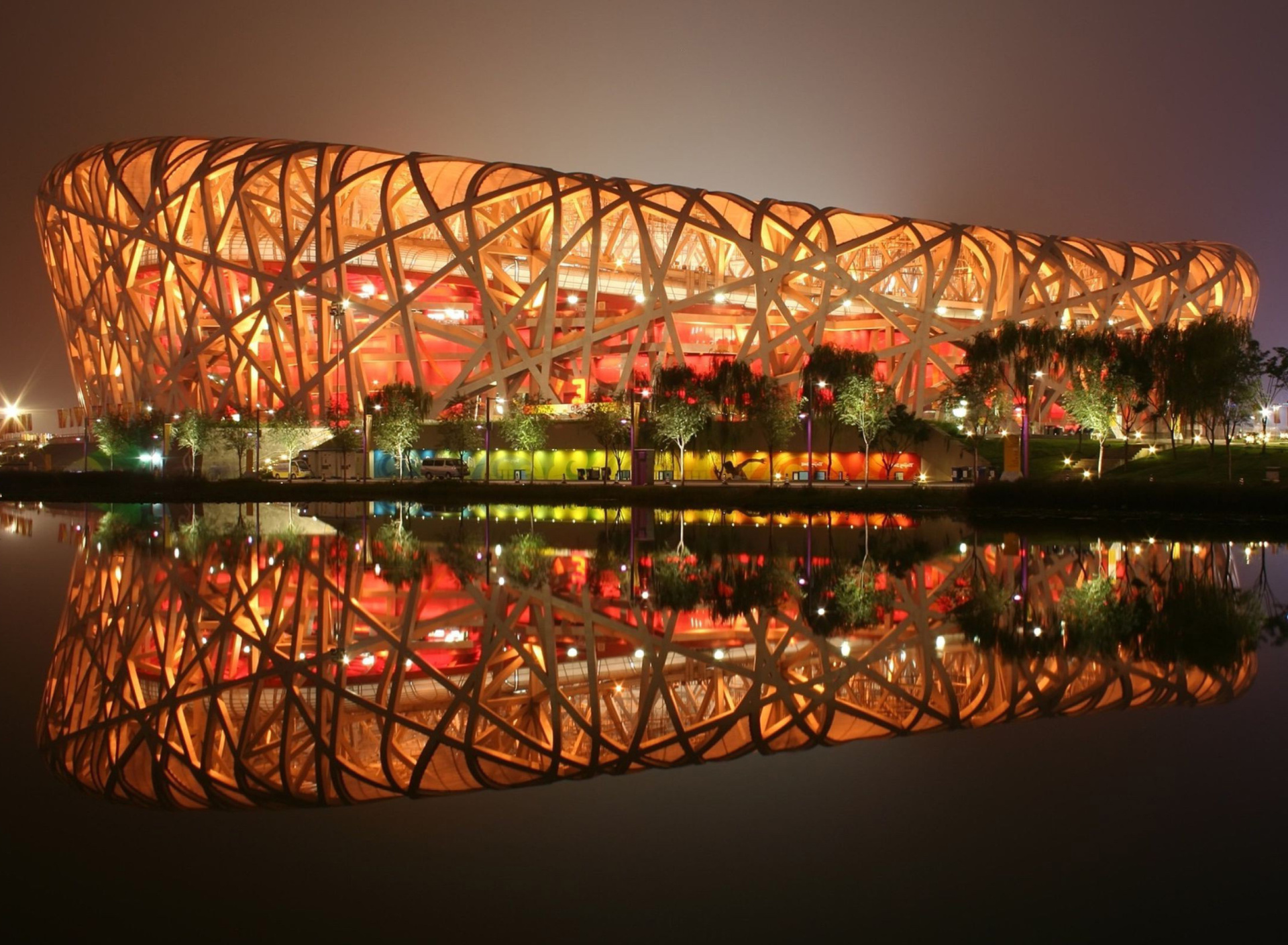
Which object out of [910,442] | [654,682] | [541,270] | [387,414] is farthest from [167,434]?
[654,682]

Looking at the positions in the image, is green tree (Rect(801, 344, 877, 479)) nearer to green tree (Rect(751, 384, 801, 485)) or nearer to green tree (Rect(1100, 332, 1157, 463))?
green tree (Rect(751, 384, 801, 485))

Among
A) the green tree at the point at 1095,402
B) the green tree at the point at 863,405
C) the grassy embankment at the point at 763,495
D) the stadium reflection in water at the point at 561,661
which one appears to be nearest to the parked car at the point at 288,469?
the grassy embankment at the point at 763,495

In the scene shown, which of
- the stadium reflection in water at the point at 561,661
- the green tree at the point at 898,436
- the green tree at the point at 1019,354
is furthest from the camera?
the green tree at the point at 898,436

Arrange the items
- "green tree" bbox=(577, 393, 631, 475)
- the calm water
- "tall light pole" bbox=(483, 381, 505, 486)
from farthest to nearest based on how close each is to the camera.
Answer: "tall light pole" bbox=(483, 381, 505, 486), "green tree" bbox=(577, 393, 631, 475), the calm water

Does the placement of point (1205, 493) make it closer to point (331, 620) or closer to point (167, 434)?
point (331, 620)

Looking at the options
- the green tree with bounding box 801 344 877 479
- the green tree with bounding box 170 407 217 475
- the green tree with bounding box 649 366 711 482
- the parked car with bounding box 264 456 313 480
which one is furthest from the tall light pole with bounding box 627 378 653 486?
the green tree with bounding box 170 407 217 475

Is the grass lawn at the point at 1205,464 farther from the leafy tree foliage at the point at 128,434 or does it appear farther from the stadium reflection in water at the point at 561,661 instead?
the leafy tree foliage at the point at 128,434
